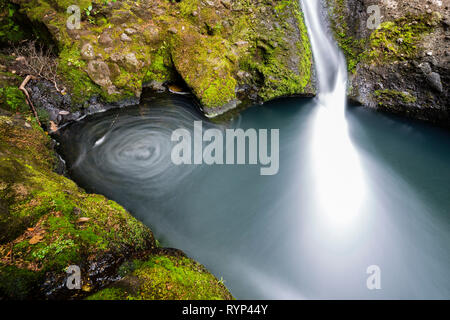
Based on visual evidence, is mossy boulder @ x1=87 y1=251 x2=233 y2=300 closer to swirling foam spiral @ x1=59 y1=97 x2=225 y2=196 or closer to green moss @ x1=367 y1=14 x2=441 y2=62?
swirling foam spiral @ x1=59 y1=97 x2=225 y2=196

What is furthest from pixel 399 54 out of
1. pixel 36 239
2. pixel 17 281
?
pixel 17 281

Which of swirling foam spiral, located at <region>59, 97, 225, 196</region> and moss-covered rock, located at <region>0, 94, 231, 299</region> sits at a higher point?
swirling foam spiral, located at <region>59, 97, 225, 196</region>

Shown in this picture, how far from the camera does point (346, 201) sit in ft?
15.6

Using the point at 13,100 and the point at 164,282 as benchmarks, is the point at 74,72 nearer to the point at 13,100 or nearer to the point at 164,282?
the point at 13,100

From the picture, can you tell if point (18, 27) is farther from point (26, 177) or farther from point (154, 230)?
point (154, 230)

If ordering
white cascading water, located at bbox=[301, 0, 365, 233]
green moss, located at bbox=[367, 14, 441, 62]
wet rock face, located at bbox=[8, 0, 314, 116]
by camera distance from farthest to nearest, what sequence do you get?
green moss, located at bbox=[367, 14, 441, 62] → wet rock face, located at bbox=[8, 0, 314, 116] → white cascading water, located at bbox=[301, 0, 365, 233]

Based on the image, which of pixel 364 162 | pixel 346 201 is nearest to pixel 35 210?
pixel 346 201

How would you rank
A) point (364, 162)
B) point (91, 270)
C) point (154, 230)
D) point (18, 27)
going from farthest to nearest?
point (18, 27) < point (364, 162) < point (154, 230) < point (91, 270)

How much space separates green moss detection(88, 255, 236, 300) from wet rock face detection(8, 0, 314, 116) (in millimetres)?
4429

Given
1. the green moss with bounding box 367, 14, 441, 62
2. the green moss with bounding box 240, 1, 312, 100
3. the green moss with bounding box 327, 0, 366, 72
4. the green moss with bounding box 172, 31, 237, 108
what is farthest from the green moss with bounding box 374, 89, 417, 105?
the green moss with bounding box 172, 31, 237, 108

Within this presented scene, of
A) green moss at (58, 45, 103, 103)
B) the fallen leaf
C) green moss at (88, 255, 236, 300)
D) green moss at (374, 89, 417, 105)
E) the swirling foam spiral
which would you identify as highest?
green moss at (58, 45, 103, 103)

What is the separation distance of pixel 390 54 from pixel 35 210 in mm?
8590

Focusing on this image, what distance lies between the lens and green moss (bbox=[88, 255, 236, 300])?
2.07 meters

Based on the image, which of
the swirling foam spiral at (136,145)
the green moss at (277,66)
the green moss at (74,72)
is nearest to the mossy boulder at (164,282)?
the swirling foam spiral at (136,145)
